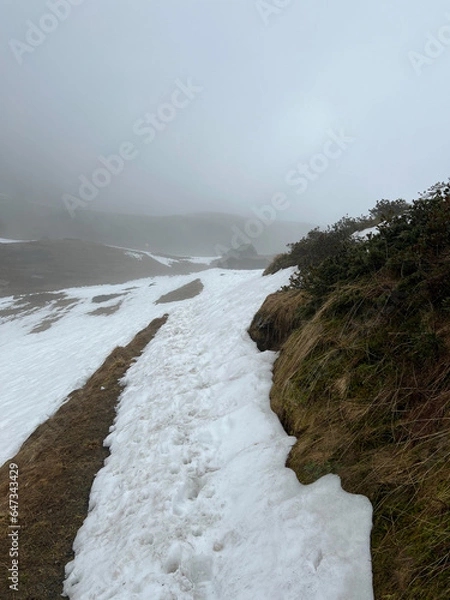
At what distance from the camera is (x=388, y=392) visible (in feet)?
10.3

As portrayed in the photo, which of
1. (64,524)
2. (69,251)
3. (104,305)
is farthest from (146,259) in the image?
(64,524)

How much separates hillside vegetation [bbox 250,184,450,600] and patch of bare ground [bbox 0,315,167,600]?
345 centimetres

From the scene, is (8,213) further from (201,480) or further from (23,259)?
(201,480)

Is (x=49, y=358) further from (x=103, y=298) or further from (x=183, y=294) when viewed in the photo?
(x=103, y=298)

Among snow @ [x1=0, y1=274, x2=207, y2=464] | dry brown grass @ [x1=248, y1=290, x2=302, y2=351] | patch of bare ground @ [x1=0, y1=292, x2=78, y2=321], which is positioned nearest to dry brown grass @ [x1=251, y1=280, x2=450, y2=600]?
dry brown grass @ [x1=248, y1=290, x2=302, y2=351]

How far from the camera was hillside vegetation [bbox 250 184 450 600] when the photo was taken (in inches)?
84.1

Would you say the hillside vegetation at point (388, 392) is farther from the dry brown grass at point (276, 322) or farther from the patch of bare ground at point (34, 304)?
the patch of bare ground at point (34, 304)

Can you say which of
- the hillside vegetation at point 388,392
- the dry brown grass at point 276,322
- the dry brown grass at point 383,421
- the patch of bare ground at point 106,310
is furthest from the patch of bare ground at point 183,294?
the dry brown grass at point 383,421

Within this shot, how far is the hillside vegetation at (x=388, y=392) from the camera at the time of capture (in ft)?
7.01

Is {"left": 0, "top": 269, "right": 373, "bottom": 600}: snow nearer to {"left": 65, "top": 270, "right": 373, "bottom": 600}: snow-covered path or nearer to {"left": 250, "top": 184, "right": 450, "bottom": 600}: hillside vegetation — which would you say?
{"left": 65, "top": 270, "right": 373, "bottom": 600}: snow-covered path

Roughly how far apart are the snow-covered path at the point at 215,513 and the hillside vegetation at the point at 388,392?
0.23 metres

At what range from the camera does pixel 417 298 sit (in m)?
3.58

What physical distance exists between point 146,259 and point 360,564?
290 ft

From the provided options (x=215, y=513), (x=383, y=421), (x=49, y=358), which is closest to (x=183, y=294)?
(x=49, y=358)
